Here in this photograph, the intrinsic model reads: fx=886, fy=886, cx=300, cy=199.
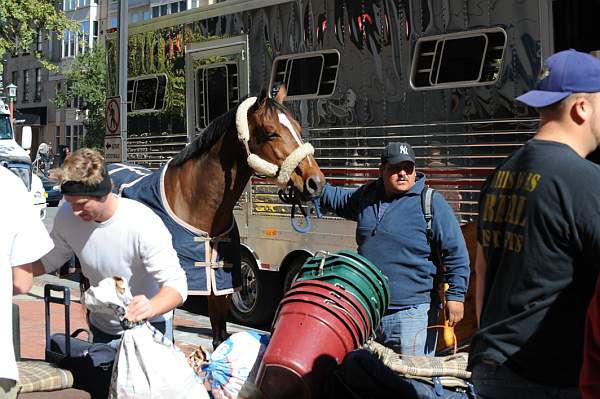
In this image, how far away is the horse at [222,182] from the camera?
19.2 ft

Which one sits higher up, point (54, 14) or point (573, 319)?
point (54, 14)

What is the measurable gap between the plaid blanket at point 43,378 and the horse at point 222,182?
1.29 meters

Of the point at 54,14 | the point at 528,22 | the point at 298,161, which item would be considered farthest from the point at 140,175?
the point at 54,14

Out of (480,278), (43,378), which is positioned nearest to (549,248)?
(480,278)

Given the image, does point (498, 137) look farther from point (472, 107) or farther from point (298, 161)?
point (298, 161)

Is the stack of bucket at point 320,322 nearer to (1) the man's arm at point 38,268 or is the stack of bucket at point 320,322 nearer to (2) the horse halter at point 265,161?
(2) the horse halter at point 265,161

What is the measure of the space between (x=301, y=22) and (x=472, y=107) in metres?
2.42

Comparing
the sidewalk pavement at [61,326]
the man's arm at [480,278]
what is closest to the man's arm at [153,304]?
the man's arm at [480,278]

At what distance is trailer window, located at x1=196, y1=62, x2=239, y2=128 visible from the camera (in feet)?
33.3

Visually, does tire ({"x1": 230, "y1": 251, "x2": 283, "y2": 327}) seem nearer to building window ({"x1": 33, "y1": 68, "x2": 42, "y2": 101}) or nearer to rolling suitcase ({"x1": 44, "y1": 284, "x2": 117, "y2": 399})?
rolling suitcase ({"x1": 44, "y1": 284, "x2": 117, "y2": 399})

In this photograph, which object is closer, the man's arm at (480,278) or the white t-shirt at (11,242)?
the man's arm at (480,278)

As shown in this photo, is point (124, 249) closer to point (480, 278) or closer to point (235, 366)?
point (235, 366)

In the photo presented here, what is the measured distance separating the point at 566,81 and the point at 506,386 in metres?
1.00

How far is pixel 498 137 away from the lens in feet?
24.8
